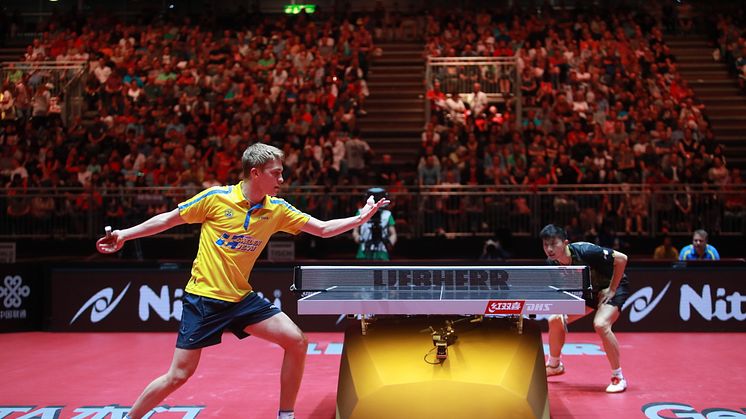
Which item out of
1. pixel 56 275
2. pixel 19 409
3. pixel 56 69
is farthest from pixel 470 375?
pixel 56 69

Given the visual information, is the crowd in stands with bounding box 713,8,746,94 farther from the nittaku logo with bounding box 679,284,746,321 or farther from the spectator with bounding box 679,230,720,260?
the nittaku logo with bounding box 679,284,746,321

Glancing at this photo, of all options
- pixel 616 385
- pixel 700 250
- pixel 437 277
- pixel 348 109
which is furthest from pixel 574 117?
pixel 437 277

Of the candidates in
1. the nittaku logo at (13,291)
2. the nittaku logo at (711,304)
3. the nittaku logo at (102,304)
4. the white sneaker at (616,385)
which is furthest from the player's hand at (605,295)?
the nittaku logo at (13,291)

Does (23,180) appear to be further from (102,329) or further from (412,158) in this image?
(412,158)

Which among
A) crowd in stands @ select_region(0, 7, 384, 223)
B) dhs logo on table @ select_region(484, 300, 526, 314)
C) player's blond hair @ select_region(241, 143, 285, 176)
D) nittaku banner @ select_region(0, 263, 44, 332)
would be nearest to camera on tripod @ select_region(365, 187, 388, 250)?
crowd in stands @ select_region(0, 7, 384, 223)

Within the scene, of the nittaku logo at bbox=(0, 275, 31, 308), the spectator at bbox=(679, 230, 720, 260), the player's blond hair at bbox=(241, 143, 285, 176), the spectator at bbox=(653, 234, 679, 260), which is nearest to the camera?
the player's blond hair at bbox=(241, 143, 285, 176)

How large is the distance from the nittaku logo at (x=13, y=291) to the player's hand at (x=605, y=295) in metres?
8.43

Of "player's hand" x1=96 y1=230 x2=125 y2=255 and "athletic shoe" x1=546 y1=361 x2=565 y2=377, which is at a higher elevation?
"player's hand" x1=96 y1=230 x2=125 y2=255

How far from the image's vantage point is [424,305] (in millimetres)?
4633

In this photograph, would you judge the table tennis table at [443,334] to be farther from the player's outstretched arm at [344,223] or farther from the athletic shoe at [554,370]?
the athletic shoe at [554,370]

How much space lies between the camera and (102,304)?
11.4 meters

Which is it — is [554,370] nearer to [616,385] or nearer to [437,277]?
[616,385]

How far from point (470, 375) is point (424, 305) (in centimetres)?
63

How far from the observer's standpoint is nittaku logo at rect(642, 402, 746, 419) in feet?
20.8
